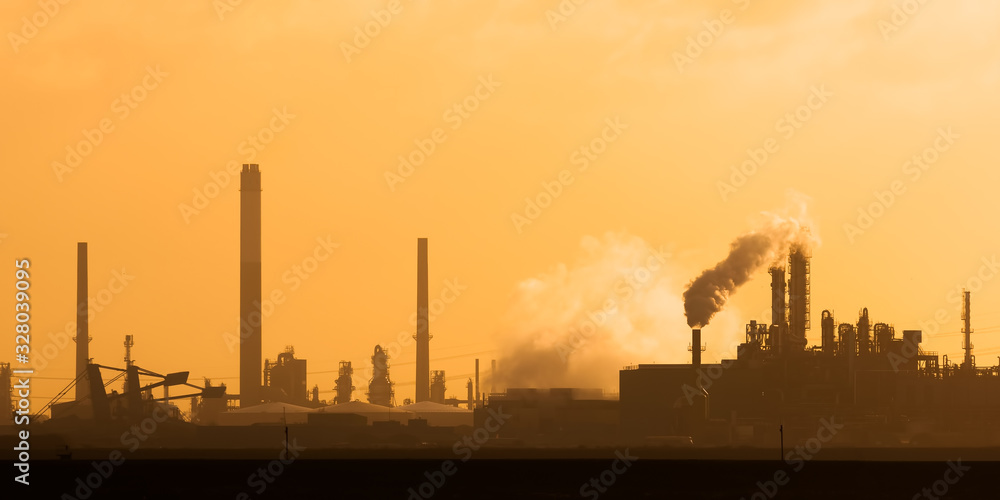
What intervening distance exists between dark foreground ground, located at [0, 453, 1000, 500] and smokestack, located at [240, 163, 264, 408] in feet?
245

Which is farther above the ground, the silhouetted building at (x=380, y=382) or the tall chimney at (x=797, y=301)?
the tall chimney at (x=797, y=301)

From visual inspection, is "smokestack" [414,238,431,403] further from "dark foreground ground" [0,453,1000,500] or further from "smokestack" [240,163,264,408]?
"dark foreground ground" [0,453,1000,500]

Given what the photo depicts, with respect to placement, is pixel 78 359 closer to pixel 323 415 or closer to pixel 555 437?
pixel 323 415

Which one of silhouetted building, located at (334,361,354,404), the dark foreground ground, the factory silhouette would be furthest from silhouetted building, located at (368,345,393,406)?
the dark foreground ground

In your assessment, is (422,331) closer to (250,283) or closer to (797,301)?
(250,283)

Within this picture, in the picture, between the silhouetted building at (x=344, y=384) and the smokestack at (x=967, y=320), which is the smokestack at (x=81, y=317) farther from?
the smokestack at (x=967, y=320)

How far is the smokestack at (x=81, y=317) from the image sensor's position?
163 meters

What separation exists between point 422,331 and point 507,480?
10620 cm

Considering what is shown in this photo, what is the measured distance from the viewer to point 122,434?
5335 inches

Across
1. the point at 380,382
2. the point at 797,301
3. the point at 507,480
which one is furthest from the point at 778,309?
the point at 380,382

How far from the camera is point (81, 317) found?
165750 millimetres

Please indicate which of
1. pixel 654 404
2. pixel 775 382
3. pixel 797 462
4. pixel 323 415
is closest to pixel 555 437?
pixel 654 404

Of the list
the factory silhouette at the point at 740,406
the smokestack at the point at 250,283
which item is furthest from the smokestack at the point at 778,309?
the smokestack at the point at 250,283

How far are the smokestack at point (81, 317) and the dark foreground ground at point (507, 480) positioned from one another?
8625 cm
